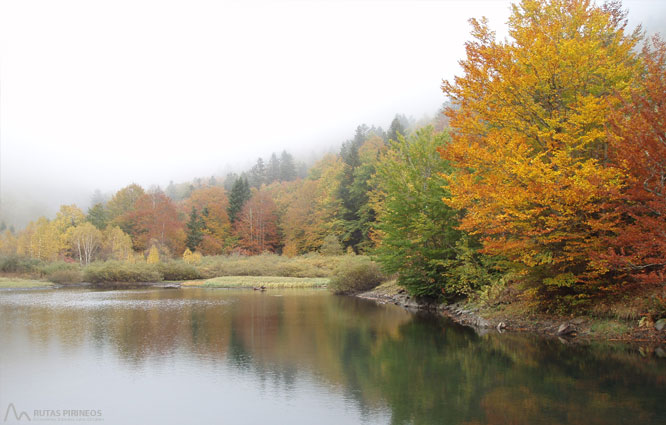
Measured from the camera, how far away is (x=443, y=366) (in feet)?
35.3

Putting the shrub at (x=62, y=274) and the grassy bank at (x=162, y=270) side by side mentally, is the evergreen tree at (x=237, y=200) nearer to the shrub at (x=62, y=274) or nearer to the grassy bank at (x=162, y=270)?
the grassy bank at (x=162, y=270)

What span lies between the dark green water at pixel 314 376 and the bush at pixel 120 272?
26.4 m

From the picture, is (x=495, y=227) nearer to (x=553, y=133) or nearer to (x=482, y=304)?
(x=553, y=133)

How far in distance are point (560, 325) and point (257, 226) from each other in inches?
2094

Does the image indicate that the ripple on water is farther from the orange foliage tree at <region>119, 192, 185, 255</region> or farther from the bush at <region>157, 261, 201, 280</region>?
the orange foliage tree at <region>119, 192, 185, 255</region>

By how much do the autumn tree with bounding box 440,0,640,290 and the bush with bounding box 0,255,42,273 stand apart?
46941 mm

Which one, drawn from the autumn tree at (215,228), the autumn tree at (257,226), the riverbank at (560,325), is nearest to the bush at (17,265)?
the autumn tree at (215,228)

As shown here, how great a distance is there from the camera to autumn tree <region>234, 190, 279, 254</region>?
204 feet

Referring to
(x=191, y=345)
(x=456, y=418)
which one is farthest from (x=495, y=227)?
(x=191, y=345)

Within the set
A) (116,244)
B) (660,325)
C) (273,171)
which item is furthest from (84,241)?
(660,325)

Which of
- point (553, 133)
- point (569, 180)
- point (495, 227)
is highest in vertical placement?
point (553, 133)

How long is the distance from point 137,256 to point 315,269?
Result: 77.1 ft

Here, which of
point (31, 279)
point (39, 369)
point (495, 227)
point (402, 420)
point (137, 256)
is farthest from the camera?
point (137, 256)

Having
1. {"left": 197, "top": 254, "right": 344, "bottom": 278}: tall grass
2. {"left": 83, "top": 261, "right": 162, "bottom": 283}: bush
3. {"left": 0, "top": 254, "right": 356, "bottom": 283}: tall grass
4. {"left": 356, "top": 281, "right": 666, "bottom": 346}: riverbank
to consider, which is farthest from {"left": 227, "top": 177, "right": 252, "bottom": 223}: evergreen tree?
{"left": 356, "top": 281, "right": 666, "bottom": 346}: riverbank
